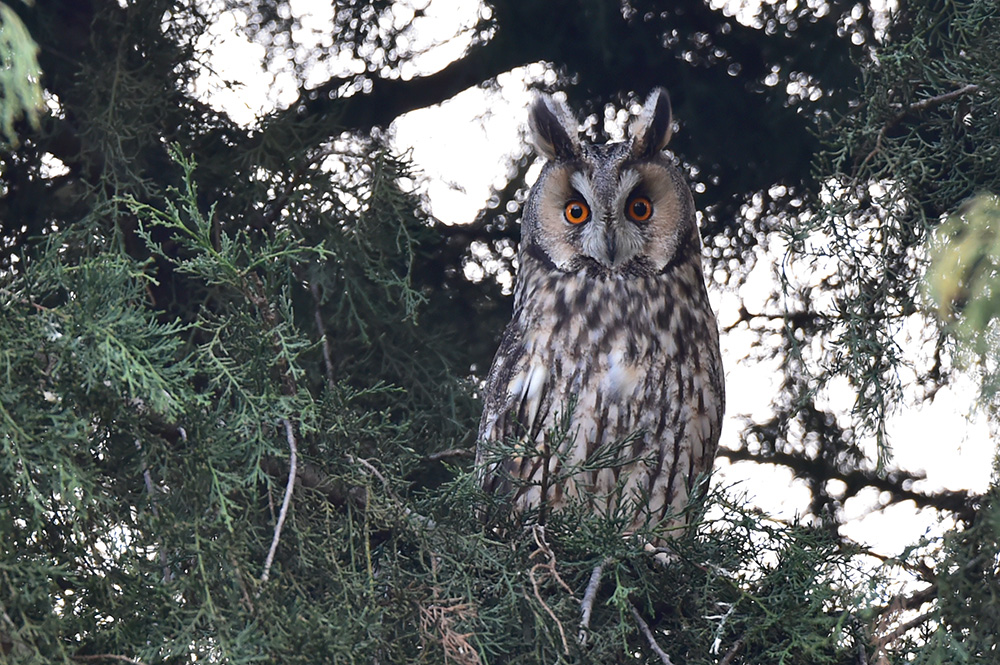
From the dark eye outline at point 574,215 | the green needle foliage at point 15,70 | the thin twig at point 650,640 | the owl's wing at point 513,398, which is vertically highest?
the dark eye outline at point 574,215

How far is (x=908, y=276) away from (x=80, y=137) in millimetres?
2050

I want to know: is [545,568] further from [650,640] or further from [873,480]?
[873,480]

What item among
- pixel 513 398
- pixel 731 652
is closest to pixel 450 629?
pixel 731 652

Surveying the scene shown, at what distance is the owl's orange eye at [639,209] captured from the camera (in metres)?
3.00

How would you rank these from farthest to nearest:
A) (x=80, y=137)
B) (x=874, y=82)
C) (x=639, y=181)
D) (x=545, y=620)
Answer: (x=639, y=181), (x=80, y=137), (x=874, y=82), (x=545, y=620)

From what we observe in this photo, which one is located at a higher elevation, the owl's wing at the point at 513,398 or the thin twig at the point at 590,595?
the owl's wing at the point at 513,398

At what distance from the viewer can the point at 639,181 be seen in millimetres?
2975

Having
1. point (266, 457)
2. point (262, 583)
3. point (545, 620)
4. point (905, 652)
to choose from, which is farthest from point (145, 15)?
point (905, 652)

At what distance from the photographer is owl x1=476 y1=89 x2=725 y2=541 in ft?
9.36

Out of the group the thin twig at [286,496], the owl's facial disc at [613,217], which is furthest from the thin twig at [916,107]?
the thin twig at [286,496]

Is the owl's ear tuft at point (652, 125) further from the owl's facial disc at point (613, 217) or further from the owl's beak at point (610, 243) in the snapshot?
the owl's beak at point (610, 243)

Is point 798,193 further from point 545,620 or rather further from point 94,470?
point 94,470

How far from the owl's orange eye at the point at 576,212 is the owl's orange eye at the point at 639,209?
0.12 m

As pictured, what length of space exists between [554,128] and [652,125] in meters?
0.28
